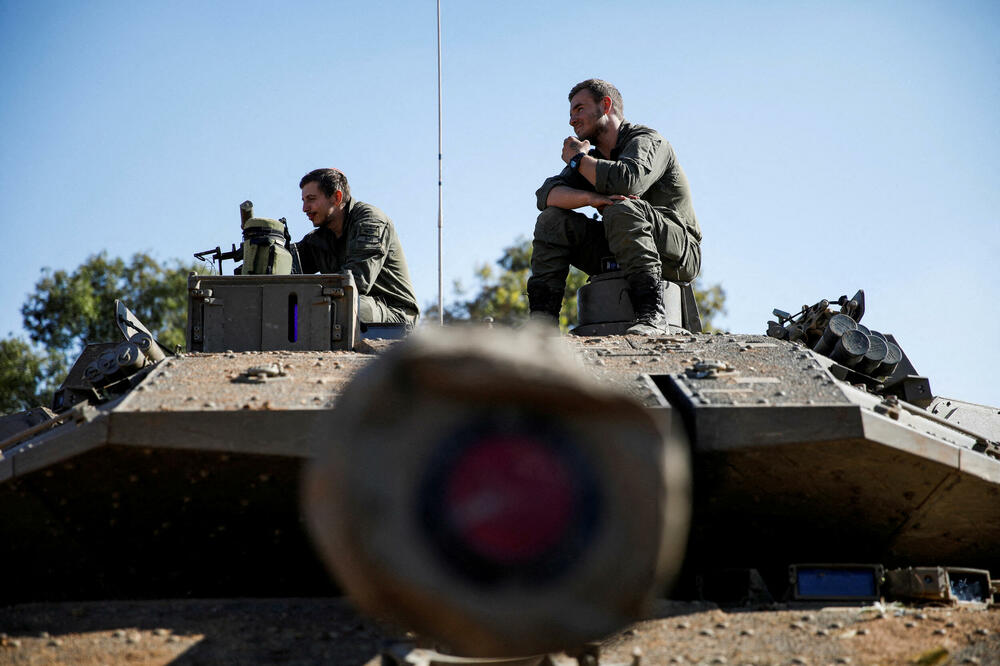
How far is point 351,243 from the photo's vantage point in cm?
700

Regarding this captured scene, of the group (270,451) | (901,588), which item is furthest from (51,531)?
(901,588)

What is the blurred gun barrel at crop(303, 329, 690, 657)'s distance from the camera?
228 cm

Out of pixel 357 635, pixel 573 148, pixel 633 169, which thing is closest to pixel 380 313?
pixel 573 148

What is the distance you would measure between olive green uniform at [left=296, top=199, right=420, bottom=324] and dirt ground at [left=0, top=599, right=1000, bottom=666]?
3103mm

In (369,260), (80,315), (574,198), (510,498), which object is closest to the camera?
(510,498)

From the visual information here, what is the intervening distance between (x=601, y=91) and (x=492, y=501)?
4535 mm

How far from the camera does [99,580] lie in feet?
13.3

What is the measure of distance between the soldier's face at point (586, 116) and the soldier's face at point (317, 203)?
1571 millimetres

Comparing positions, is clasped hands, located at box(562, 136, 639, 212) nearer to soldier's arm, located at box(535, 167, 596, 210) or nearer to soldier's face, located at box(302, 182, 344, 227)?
soldier's arm, located at box(535, 167, 596, 210)

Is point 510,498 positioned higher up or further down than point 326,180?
further down

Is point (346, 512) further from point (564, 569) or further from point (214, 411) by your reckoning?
point (214, 411)

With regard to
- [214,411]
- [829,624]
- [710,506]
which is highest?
[214,411]

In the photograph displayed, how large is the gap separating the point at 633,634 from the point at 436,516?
3.87ft

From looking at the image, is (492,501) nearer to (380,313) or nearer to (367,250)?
(380,313)
